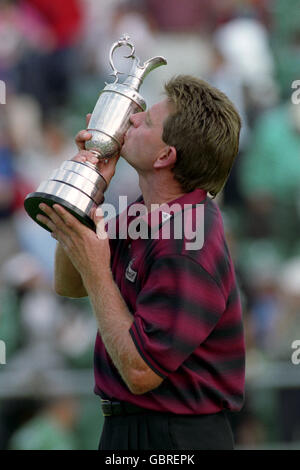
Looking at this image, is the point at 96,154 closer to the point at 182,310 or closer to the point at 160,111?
the point at 160,111

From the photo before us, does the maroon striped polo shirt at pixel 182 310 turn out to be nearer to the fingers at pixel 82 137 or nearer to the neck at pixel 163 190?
the neck at pixel 163 190

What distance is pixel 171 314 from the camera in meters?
2.78

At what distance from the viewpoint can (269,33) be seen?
23.6ft

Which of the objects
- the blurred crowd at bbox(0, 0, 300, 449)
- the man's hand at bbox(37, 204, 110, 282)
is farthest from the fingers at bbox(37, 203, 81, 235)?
the blurred crowd at bbox(0, 0, 300, 449)

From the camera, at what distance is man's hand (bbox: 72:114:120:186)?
3041 millimetres

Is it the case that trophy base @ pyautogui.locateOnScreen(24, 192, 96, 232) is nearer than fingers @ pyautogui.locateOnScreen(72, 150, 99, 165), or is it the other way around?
trophy base @ pyautogui.locateOnScreen(24, 192, 96, 232)

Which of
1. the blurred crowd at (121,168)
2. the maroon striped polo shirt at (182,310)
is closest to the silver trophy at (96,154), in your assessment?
the maroon striped polo shirt at (182,310)

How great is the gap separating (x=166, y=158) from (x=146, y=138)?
11 cm

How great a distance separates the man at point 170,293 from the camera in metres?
2.78

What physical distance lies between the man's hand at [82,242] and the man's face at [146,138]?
0.86 feet

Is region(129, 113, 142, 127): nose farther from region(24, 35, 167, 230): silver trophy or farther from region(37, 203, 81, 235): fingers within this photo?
region(37, 203, 81, 235): fingers

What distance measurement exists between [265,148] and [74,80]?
5.58ft

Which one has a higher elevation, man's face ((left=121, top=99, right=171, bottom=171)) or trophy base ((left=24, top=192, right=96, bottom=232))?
man's face ((left=121, top=99, right=171, bottom=171))

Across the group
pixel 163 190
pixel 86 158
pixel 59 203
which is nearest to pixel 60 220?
pixel 59 203
